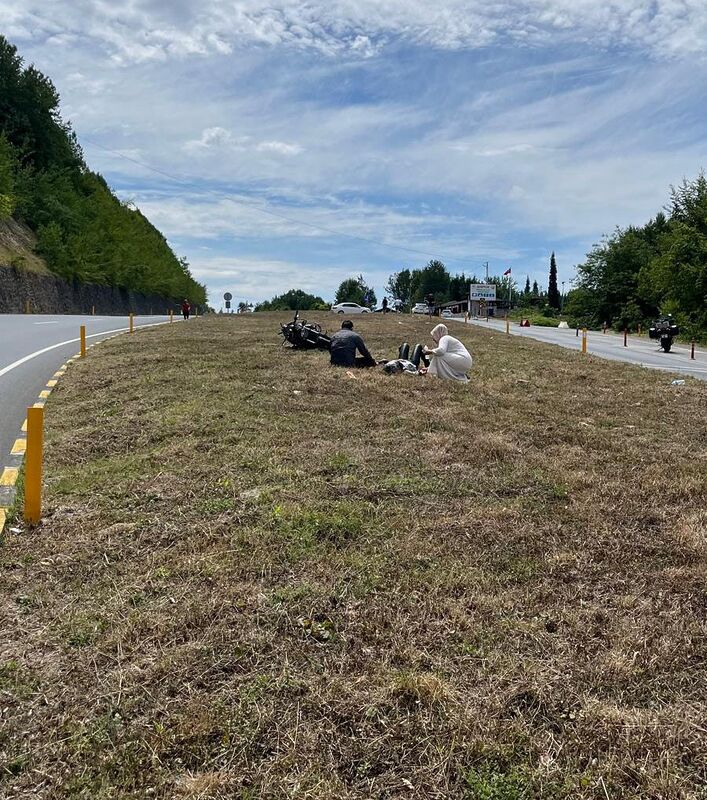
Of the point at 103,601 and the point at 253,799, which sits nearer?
the point at 253,799

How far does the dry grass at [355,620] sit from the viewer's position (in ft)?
7.81

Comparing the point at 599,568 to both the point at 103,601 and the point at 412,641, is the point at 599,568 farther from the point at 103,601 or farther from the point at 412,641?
the point at 103,601

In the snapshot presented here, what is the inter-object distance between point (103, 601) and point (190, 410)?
476 centimetres

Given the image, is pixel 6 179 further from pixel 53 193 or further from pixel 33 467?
pixel 33 467

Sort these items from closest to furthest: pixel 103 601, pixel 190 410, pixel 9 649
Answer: pixel 9 649
pixel 103 601
pixel 190 410

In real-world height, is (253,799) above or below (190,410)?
below

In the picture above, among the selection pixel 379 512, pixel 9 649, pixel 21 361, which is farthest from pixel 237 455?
pixel 21 361

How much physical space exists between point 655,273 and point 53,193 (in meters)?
49.4

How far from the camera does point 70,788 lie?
226 centimetres

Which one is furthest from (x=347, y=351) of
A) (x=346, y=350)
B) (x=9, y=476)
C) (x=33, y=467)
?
(x=33, y=467)

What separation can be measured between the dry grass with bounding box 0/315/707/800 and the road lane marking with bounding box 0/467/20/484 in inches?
12.2

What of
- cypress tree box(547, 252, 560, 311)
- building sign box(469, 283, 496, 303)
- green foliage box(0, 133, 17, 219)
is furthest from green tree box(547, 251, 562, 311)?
green foliage box(0, 133, 17, 219)

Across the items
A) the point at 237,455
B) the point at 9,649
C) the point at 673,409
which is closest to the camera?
the point at 9,649

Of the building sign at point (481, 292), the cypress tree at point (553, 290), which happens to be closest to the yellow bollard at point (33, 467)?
the building sign at point (481, 292)
